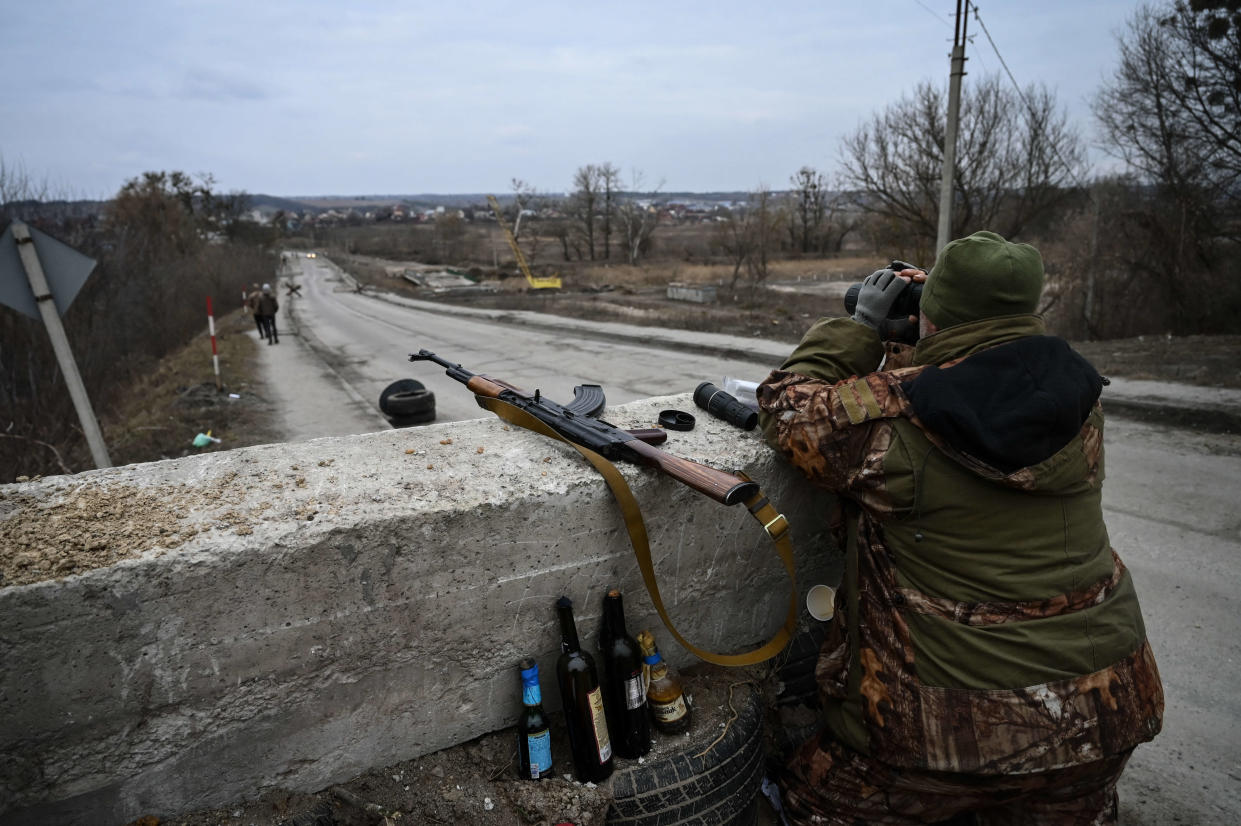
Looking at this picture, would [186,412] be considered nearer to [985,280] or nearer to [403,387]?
[403,387]

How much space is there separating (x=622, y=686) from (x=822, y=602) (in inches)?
29.9

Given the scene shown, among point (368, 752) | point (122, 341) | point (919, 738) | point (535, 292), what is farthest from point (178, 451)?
point (535, 292)

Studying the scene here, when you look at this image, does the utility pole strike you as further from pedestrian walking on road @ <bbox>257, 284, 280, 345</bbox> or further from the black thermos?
pedestrian walking on road @ <bbox>257, 284, 280, 345</bbox>

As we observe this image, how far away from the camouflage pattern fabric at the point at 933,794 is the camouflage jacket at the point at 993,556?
0.08 m

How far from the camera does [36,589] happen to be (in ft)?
4.94

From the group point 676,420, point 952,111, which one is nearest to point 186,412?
point 676,420

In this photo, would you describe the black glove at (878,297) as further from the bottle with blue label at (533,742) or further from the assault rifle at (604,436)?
the bottle with blue label at (533,742)

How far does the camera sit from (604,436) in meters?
2.18

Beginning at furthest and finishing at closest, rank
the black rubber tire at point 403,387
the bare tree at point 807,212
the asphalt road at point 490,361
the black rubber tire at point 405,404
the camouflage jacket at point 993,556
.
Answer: the bare tree at point 807,212 → the asphalt road at point 490,361 → the black rubber tire at point 405,404 → the black rubber tire at point 403,387 → the camouflage jacket at point 993,556

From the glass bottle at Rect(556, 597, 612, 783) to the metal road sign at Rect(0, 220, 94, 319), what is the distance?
14.2 feet

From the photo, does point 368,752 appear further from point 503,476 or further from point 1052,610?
point 1052,610

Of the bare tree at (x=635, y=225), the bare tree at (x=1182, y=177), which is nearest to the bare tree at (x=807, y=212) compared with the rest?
the bare tree at (x=635, y=225)

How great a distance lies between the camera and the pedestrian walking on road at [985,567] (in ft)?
5.80

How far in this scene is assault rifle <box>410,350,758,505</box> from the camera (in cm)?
183
